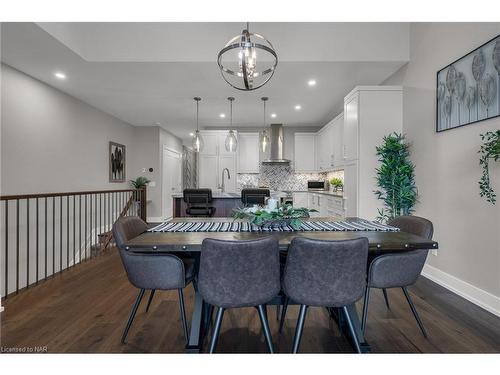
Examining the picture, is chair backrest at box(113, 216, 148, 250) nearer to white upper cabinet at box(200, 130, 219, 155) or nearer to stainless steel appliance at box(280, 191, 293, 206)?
stainless steel appliance at box(280, 191, 293, 206)

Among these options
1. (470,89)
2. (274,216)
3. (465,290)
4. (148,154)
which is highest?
(470,89)

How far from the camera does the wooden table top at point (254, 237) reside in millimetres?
1539

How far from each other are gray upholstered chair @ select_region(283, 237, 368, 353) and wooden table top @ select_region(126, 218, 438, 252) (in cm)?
14

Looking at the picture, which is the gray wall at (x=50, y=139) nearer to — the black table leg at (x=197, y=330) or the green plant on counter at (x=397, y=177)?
the black table leg at (x=197, y=330)

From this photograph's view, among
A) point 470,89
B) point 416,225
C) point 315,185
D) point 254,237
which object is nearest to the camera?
point 254,237

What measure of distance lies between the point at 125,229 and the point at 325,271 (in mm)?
1424

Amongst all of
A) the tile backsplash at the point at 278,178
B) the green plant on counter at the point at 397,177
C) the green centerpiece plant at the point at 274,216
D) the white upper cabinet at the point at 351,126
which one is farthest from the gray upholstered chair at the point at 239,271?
the tile backsplash at the point at 278,178

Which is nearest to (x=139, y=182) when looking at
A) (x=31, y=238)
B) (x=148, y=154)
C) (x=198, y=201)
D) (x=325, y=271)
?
(x=148, y=154)

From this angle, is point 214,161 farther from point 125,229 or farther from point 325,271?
point 325,271

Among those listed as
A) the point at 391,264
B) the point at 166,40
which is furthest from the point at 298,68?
the point at 391,264

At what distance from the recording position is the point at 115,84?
4.15 m

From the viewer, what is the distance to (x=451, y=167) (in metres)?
2.76

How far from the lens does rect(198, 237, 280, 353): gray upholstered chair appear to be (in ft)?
4.56
